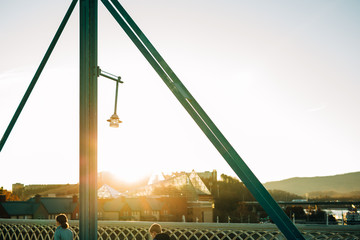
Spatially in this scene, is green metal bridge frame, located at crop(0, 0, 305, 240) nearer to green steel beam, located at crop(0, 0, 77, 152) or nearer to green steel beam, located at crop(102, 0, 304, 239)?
green steel beam, located at crop(102, 0, 304, 239)

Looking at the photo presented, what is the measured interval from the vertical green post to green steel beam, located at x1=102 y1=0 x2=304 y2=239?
427mm

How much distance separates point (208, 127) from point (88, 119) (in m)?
1.75

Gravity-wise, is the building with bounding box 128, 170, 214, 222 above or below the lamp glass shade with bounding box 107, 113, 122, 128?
below

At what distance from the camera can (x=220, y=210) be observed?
105938mm

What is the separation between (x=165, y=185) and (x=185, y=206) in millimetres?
7018

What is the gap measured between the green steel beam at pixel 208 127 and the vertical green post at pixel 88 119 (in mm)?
427

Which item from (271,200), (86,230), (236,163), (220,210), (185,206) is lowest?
(220,210)

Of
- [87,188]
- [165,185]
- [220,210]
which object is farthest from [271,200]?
[220,210]

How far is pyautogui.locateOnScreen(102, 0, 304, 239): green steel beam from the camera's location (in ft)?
10.3

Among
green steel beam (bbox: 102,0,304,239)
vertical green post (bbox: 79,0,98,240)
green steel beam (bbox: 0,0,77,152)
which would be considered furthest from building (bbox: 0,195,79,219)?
green steel beam (bbox: 102,0,304,239)

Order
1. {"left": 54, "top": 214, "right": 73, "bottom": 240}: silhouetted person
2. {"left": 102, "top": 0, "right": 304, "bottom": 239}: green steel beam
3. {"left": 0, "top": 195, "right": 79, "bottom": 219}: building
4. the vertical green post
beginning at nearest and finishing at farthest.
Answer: {"left": 102, "top": 0, "right": 304, "bottom": 239}: green steel beam
the vertical green post
{"left": 54, "top": 214, "right": 73, "bottom": 240}: silhouetted person
{"left": 0, "top": 195, "right": 79, "bottom": 219}: building

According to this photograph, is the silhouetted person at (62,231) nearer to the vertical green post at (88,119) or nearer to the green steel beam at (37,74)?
the green steel beam at (37,74)

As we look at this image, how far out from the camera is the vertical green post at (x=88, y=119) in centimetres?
427

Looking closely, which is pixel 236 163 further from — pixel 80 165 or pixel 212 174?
pixel 212 174
